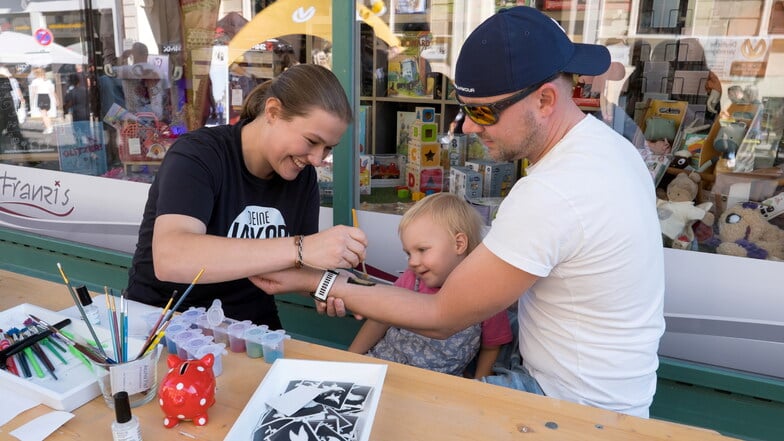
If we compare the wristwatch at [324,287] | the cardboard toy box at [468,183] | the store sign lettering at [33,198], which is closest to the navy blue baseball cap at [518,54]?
the wristwatch at [324,287]

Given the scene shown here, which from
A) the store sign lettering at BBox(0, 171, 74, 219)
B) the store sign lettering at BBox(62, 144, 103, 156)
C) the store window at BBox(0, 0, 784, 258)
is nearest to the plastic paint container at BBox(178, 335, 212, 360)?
the store window at BBox(0, 0, 784, 258)

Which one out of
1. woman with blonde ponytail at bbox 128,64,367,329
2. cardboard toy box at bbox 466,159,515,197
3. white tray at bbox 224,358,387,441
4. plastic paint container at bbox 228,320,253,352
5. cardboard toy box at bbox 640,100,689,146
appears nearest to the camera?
white tray at bbox 224,358,387,441

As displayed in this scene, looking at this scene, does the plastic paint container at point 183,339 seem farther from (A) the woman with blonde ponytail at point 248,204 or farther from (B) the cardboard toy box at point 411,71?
(B) the cardboard toy box at point 411,71

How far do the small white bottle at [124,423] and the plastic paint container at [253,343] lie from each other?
0.35 m

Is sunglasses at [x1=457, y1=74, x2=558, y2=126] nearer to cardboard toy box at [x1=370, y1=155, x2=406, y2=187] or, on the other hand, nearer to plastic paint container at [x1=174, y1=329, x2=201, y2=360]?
plastic paint container at [x1=174, y1=329, x2=201, y2=360]

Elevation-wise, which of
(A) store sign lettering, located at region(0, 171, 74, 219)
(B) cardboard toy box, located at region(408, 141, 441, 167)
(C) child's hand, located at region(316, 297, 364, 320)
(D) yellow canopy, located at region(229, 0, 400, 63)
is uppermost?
(D) yellow canopy, located at region(229, 0, 400, 63)

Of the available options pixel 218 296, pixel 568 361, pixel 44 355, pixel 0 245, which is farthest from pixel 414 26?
pixel 0 245

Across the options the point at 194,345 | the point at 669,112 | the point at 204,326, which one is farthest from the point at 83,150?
the point at 669,112

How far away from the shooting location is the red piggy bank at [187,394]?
3.49ft

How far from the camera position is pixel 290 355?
53.9 inches

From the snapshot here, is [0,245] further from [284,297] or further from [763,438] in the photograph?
[763,438]

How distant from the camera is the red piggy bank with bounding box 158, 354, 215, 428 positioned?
1.06 m

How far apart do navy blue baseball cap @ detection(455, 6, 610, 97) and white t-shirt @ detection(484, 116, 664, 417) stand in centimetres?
16

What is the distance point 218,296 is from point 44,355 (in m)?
0.60
